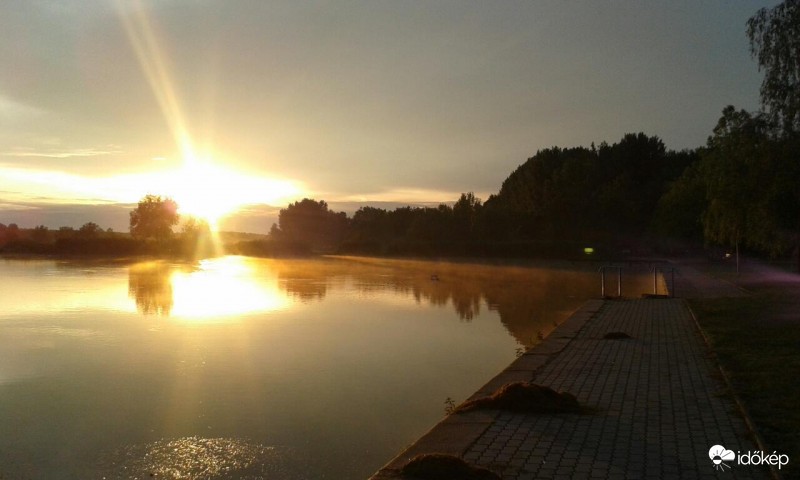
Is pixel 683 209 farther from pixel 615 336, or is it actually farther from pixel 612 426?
pixel 612 426

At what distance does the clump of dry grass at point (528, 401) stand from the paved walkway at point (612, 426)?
6.4 inches

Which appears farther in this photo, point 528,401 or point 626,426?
point 528,401

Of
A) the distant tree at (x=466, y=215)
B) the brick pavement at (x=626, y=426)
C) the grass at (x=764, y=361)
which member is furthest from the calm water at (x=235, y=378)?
the distant tree at (x=466, y=215)

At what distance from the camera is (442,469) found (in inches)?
220

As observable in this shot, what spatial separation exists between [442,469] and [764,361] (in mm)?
6963

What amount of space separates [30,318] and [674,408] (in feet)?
56.4

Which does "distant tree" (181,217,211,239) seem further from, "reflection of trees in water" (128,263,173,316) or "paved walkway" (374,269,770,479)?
"paved walkway" (374,269,770,479)

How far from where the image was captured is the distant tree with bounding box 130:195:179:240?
105m

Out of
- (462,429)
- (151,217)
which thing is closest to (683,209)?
(462,429)

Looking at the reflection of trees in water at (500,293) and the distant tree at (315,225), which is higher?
the distant tree at (315,225)

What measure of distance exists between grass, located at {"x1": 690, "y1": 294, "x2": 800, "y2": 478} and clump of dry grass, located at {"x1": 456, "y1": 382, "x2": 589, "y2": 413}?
185 centimetres

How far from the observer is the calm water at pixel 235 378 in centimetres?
754

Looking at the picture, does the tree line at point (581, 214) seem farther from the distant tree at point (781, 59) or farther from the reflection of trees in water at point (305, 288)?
the reflection of trees in water at point (305, 288)

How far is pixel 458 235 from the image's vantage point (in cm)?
8056
